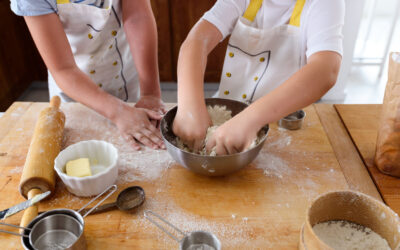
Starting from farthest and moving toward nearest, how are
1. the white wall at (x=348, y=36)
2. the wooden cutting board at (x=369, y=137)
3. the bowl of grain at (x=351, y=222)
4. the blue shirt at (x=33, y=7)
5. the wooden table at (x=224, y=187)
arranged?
1. the white wall at (x=348, y=36)
2. the blue shirt at (x=33, y=7)
3. the wooden cutting board at (x=369, y=137)
4. the wooden table at (x=224, y=187)
5. the bowl of grain at (x=351, y=222)

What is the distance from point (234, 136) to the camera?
0.80m

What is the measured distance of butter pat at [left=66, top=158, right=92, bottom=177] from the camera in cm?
79

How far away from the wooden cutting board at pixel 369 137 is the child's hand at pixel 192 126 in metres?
0.46

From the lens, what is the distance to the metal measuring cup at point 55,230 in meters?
0.64

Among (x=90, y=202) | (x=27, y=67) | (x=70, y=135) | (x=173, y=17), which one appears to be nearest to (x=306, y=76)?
(x=90, y=202)

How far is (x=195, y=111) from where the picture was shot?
872mm

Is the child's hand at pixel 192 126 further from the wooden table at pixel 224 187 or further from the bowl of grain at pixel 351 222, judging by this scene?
the bowl of grain at pixel 351 222

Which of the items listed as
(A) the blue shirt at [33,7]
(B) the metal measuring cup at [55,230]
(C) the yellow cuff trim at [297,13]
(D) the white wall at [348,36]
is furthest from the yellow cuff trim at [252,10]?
(D) the white wall at [348,36]

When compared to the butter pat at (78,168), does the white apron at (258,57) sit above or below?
above

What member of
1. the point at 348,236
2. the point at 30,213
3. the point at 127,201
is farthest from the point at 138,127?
the point at 348,236

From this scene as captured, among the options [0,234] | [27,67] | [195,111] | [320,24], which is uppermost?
[320,24]

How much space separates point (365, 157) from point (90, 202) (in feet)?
2.44

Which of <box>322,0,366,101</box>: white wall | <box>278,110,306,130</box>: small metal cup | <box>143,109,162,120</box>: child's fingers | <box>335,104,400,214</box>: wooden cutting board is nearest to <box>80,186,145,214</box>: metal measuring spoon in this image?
<box>143,109,162,120</box>: child's fingers

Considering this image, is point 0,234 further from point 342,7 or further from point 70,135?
point 342,7
